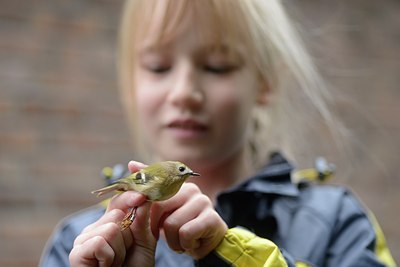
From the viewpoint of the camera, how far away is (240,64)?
41.1 inches

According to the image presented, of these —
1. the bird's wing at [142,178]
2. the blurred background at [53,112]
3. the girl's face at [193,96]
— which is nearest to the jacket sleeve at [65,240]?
the girl's face at [193,96]

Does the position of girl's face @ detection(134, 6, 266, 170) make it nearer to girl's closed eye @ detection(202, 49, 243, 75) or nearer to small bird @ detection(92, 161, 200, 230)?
girl's closed eye @ detection(202, 49, 243, 75)

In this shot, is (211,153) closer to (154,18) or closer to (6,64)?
(154,18)

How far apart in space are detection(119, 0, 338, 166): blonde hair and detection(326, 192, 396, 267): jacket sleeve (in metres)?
0.19

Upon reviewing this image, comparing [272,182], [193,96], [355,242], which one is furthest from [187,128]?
[355,242]

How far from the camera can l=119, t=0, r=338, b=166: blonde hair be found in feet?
3.39

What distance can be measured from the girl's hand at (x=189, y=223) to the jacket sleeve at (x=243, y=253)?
0.01 meters

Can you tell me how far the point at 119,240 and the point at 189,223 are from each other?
7 centimetres

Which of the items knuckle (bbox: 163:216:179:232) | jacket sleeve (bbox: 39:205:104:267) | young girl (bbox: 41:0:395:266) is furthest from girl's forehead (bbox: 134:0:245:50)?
knuckle (bbox: 163:216:179:232)

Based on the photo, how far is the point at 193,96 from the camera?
96cm

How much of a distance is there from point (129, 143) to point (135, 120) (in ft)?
2.38

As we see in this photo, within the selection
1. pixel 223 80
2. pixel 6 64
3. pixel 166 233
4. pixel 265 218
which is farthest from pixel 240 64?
pixel 6 64

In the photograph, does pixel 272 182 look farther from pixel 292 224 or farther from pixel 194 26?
pixel 194 26

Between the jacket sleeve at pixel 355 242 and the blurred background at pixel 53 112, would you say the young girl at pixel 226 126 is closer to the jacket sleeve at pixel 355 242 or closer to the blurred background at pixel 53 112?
the jacket sleeve at pixel 355 242
